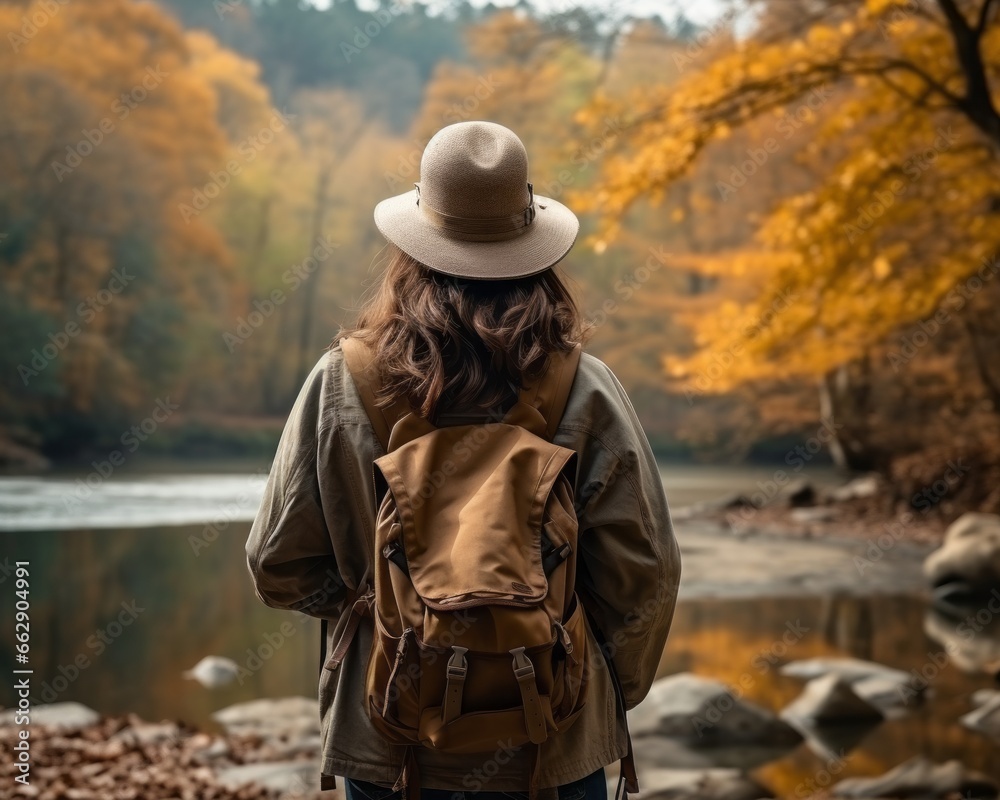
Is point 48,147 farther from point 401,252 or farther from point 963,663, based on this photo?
→ point 401,252

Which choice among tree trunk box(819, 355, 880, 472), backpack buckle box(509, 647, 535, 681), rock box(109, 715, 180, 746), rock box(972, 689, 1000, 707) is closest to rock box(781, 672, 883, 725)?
rock box(972, 689, 1000, 707)

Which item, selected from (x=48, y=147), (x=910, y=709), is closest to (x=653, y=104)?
(x=910, y=709)

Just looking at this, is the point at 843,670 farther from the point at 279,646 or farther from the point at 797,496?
the point at 797,496

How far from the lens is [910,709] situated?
5648 millimetres

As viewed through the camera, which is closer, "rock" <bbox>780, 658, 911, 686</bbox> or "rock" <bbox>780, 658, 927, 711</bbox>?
"rock" <bbox>780, 658, 927, 711</bbox>

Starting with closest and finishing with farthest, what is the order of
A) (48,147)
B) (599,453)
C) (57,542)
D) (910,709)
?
1. (599,453)
2. (910,709)
3. (57,542)
4. (48,147)

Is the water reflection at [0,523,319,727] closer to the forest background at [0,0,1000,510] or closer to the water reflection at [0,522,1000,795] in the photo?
the water reflection at [0,522,1000,795]

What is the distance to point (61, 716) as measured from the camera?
5508 millimetres

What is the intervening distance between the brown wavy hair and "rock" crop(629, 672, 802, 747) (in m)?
3.80

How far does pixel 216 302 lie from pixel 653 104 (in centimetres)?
1786

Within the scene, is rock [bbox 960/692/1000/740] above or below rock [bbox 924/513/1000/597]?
above

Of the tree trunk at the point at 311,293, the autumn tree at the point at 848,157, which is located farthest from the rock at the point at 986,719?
the tree trunk at the point at 311,293

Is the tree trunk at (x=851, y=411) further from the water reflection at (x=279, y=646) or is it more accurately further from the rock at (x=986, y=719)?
the rock at (x=986, y=719)

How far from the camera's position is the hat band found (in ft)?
5.66
